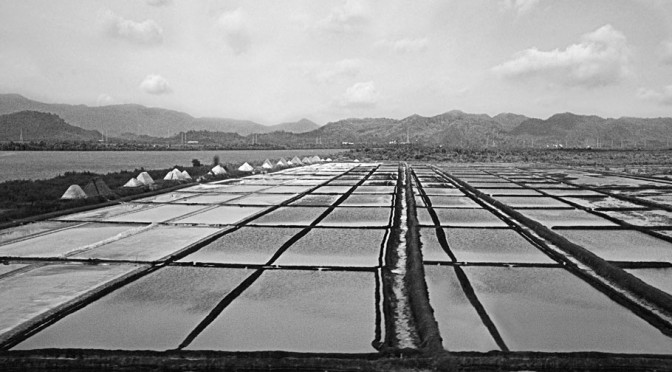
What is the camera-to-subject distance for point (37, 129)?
240 ft

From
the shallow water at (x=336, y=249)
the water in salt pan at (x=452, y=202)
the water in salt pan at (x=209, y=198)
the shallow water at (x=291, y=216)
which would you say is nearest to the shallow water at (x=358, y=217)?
the shallow water at (x=291, y=216)

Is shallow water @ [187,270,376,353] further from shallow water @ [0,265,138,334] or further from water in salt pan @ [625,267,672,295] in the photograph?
water in salt pan @ [625,267,672,295]

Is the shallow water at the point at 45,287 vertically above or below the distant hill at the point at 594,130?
below

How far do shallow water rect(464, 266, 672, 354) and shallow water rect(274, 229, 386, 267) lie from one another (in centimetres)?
94

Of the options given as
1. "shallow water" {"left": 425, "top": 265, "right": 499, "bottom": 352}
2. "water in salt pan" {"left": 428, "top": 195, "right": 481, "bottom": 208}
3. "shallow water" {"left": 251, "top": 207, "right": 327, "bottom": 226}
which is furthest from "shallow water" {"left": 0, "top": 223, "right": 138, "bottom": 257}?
"water in salt pan" {"left": 428, "top": 195, "right": 481, "bottom": 208}

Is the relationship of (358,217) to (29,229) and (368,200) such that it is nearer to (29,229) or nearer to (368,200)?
(368,200)

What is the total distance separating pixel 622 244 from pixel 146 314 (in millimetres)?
4280

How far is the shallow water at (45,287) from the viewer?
107 inches

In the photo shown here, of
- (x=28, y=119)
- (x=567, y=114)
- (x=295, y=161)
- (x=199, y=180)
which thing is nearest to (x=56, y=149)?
(x=28, y=119)

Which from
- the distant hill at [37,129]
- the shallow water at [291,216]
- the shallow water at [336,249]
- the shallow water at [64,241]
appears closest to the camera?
the shallow water at [336,249]

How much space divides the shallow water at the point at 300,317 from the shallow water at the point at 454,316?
366 millimetres

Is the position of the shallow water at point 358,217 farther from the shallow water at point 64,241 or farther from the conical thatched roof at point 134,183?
the conical thatched roof at point 134,183

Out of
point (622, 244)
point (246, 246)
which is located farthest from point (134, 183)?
point (622, 244)

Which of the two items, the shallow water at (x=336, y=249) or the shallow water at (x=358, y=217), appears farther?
the shallow water at (x=358, y=217)
